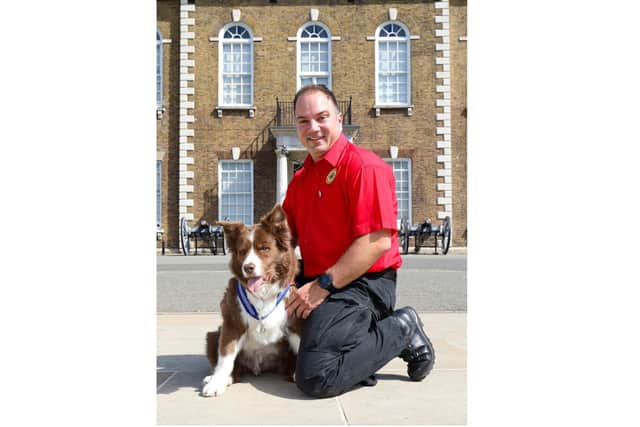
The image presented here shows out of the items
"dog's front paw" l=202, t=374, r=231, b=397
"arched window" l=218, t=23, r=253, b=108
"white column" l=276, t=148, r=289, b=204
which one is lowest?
"dog's front paw" l=202, t=374, r=231, b=397

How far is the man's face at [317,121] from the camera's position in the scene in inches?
118

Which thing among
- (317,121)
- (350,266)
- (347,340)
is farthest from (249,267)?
(317,121)

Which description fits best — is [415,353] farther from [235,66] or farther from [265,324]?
[235,66]

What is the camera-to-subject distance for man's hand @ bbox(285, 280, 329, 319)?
9.55 ft

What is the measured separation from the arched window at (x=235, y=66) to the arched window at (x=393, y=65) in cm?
389

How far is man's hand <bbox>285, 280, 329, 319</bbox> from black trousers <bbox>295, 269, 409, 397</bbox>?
0.03 meters

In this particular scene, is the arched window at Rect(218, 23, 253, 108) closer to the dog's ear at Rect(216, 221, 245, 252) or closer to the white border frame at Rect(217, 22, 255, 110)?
the white border frame at Rect(217, 22, 255, 110)

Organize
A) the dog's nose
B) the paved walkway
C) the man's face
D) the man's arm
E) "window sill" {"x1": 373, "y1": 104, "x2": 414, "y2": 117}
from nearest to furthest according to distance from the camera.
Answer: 1. the paved walkway
2. the dog's nose
3. the man's arm
4. the man's face
5. "window sill" {"x1": 373, "y1": 104, "x2": 414, "y2": 117}

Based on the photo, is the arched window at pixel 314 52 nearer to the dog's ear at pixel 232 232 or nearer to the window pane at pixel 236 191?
the window pane at pixel 236 191

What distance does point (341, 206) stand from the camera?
299 cm

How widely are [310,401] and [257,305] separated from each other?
1.71 ft

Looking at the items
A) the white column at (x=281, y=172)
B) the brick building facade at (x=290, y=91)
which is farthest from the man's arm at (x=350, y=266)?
the brick building facade at (x=290, y=91)

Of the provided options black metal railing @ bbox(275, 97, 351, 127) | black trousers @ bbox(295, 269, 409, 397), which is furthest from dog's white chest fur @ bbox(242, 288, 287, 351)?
black metal railing @ bbox(275, 97, 351, 127)

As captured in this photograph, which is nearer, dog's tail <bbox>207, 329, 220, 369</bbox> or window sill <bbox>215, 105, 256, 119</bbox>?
dog's tail <bbox>207, 329, 220, 369</bbox>
